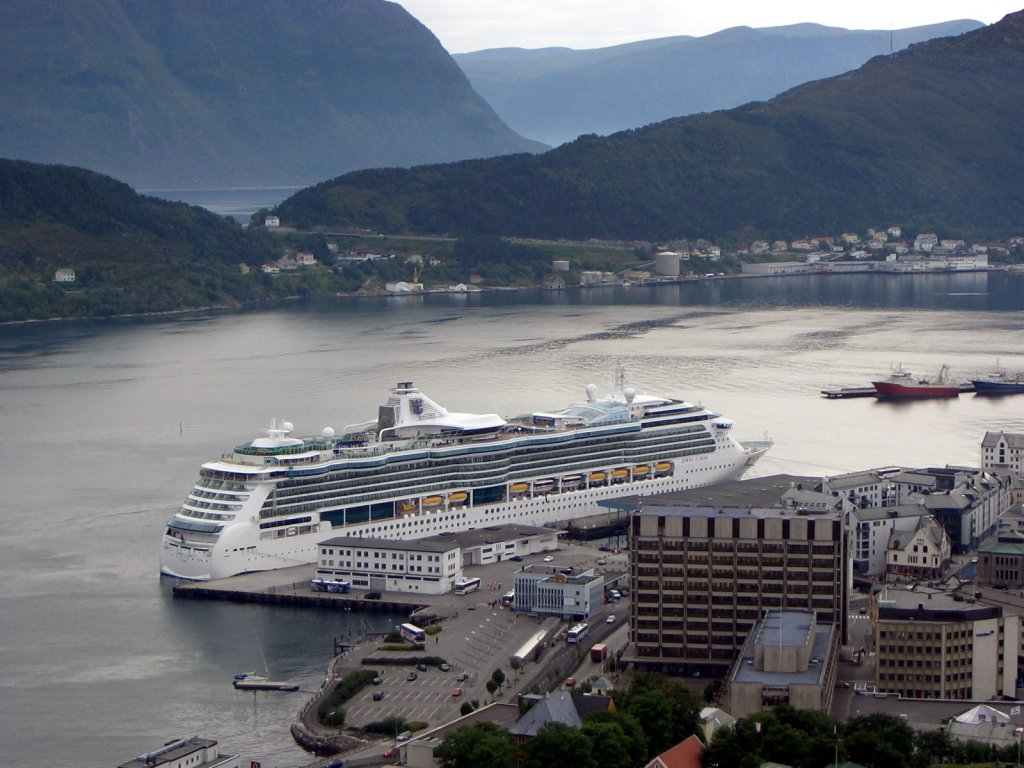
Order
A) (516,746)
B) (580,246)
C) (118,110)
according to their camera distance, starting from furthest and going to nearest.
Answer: (118,110), (580,246), (516,746)

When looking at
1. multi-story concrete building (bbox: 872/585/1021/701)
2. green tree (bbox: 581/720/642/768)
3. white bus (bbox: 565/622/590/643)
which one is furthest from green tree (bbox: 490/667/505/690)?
multi-story concrete building (bbox: 872/585/1021/701)

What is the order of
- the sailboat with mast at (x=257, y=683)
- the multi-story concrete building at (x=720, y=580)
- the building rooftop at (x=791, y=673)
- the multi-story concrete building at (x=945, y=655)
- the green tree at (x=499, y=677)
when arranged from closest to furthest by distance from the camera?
the building rooftop at (x=791, y=673), the multi-story concrete building at (x=945, y=655), the green tree at (x=499, y=677), the multi-story concrete building at (x=720, y=580), the sailboat with mast at (x=257, y=683)

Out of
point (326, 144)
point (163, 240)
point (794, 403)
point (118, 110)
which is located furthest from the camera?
point (326, 144)

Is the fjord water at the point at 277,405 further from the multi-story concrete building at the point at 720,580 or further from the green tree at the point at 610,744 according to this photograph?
the multi-story concrete building at the point at 720,580

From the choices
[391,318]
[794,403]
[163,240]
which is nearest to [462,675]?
[794,403]

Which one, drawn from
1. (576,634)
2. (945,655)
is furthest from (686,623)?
(945,655)

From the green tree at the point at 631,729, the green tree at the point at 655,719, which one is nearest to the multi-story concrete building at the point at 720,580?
the green tree at the point at 655,719

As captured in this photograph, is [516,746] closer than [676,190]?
Yes

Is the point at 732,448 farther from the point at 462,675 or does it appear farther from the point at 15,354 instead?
the point at 15,354
